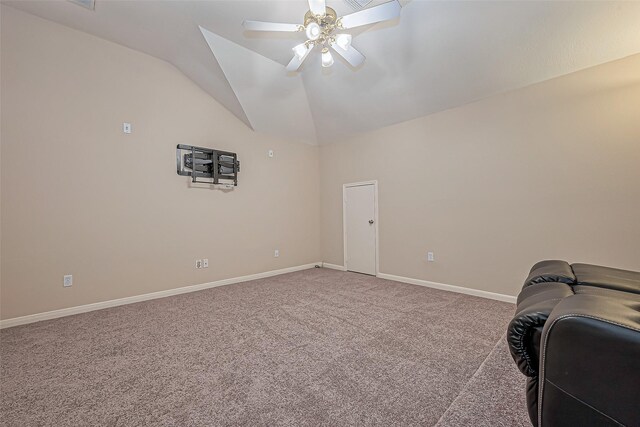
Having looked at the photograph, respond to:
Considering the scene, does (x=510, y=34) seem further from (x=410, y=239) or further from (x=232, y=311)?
(x=232, y=311)

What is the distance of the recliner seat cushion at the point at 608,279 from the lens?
148 cm

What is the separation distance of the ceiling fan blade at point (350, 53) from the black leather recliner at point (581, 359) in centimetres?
250

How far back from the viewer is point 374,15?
212cm

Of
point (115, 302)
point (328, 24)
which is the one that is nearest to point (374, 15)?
point (328, 24)

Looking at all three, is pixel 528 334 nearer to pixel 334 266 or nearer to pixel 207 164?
pixel 207 164

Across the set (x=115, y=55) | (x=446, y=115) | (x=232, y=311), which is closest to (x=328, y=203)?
(x=446, y=115)

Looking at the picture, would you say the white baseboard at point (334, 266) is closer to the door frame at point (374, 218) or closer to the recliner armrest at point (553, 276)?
the door frame at point (374, 218)

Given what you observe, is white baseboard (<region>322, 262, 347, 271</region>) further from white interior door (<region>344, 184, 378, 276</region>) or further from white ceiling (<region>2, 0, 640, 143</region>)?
white ceiling (<region>2, 0, 640, 143</region>)

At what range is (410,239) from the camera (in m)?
4.22

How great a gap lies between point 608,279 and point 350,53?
2604 millimetres

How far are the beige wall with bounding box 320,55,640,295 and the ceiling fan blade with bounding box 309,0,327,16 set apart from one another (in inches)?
95.6

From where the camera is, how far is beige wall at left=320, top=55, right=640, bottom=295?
104 inches

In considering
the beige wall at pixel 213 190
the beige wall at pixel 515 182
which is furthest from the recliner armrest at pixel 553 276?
the beige wall at pixel 213 190

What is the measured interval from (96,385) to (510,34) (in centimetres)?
462
